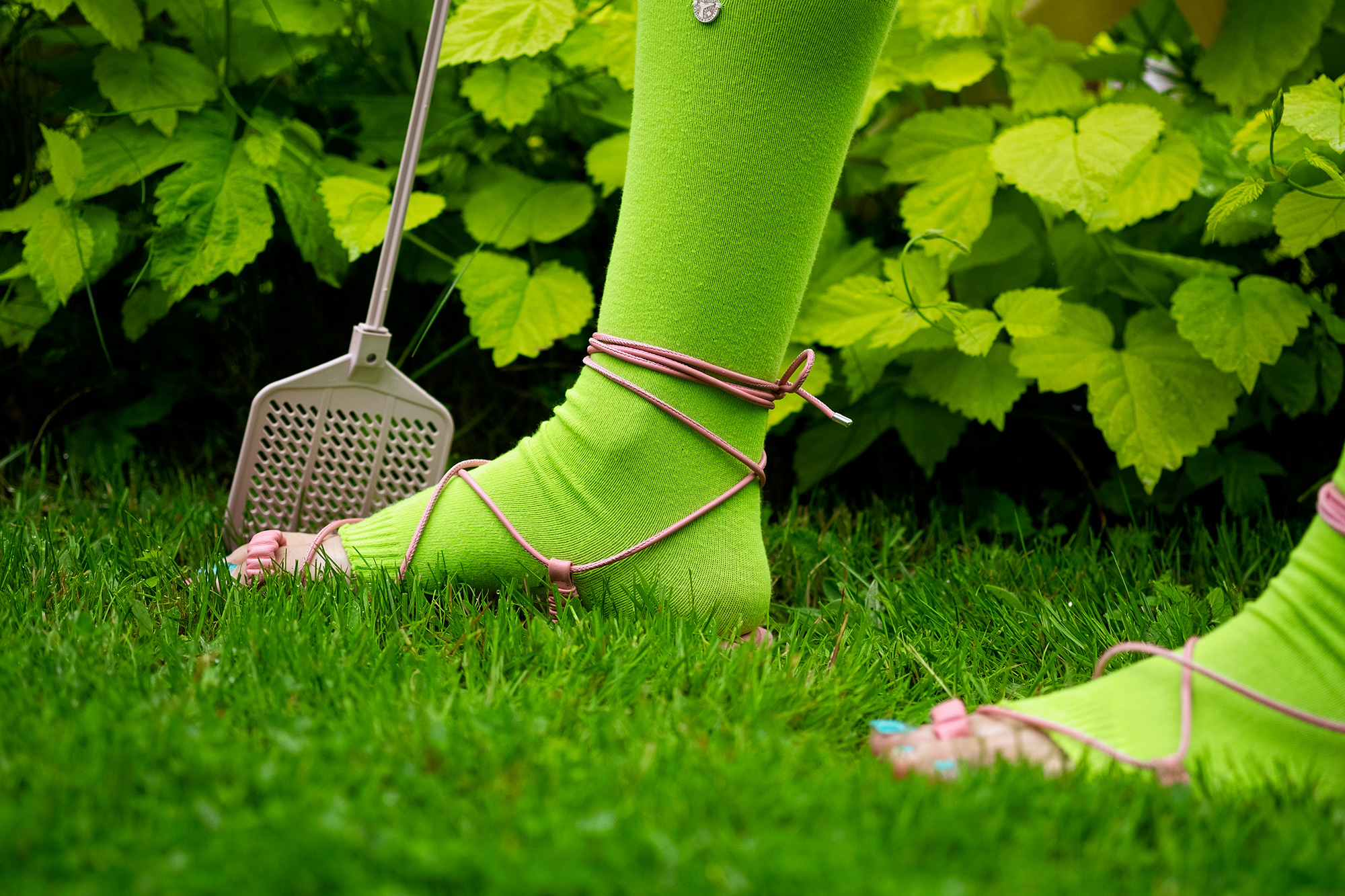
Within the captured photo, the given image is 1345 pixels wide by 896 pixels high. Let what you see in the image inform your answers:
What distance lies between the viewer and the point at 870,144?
1.65 m

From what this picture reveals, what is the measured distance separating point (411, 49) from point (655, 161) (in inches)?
36.2

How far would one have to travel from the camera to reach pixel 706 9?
3.18 feet

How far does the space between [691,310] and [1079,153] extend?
2.17 feet

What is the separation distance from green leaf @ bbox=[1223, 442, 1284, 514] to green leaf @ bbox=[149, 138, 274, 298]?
54.8 inches

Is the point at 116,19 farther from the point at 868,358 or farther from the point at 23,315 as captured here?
the point at 868,358

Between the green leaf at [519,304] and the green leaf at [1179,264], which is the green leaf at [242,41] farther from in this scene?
A: the green leaf at [1179,264]

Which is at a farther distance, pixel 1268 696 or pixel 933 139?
pixel 933 139

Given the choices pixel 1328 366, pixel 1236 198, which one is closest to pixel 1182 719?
pixel 1236 198

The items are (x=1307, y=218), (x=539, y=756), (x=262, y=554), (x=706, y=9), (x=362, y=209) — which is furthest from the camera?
(x=362, y=209)

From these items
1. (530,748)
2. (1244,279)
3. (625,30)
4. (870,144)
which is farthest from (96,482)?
(1244,279)

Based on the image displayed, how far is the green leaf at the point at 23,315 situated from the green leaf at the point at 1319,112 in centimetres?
171

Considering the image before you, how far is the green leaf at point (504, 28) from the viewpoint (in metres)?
1.44

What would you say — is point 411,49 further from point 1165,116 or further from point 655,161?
point 1165,116

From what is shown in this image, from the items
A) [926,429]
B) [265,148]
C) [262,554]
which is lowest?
→ [262,554]
